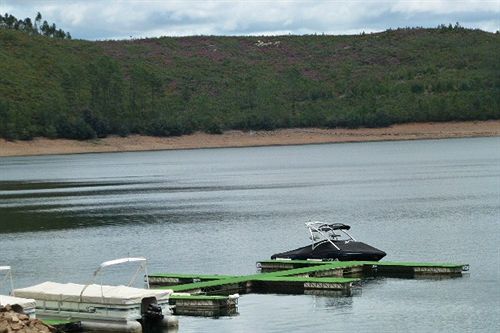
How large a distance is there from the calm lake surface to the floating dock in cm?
73

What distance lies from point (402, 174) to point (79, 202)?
1252 inches

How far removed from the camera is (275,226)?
66.4 meters

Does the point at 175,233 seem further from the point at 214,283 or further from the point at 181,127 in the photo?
the point at 181,127

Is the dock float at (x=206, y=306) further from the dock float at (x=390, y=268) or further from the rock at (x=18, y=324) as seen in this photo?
the rock at (x=18, y=324)

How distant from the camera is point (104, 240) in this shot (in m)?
62.6

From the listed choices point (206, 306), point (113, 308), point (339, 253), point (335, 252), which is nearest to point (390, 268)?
point (339, 253)

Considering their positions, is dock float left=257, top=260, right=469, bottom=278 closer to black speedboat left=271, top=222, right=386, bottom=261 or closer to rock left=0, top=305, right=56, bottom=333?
black speedboat left=271, top=222, right=386, bottom=261

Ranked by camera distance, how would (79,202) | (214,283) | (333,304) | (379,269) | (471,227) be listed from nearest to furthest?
(333,304)
(214,283)
(379,269)
(471,227)
(79,202)

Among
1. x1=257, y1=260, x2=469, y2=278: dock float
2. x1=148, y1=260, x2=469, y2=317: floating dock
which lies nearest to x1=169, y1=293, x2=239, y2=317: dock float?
x1=148, y1=260, x2=469, y2=317: floating dock

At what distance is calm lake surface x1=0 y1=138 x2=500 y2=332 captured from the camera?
3906 centimetres

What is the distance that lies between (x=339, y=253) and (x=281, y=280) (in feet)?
19.8

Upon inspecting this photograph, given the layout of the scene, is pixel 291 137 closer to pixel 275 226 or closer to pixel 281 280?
pixel 275 226

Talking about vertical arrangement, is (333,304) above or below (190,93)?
below

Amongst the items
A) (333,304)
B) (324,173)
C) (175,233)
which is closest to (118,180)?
(324,173)
